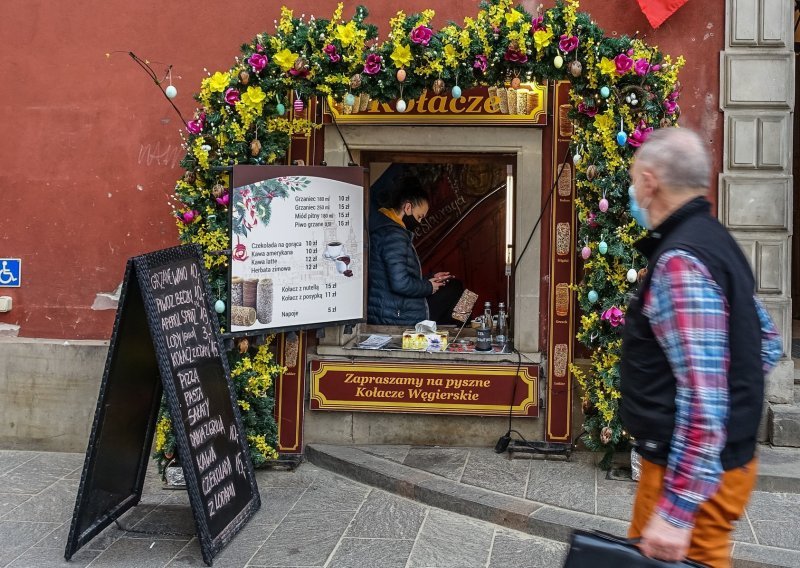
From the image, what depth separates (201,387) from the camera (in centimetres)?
523

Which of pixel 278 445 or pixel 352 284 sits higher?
pixel 352 284

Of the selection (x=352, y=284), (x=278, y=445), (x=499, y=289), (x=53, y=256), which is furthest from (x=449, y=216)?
(x=53, y=256)

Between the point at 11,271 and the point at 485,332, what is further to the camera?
the point at 11,271

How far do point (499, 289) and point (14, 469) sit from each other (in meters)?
3.86

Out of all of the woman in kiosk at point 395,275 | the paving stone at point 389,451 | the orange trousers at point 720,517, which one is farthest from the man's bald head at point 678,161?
the woman in kiosk at point 395,275

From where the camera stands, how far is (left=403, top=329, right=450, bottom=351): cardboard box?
6840mm

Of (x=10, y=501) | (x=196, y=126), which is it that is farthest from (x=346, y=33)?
(x=10, y=501)

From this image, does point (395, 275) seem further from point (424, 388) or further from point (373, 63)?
point (373, 63)

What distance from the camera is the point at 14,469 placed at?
6672mm

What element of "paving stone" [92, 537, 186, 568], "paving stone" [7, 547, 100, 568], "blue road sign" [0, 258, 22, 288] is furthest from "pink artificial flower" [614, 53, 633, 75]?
"blue road sign" [0, 258, 22, 288]

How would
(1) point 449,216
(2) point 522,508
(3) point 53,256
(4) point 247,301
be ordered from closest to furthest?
1. (2) point 522,508
2. (4) point 247,301
3. (3) point 53,256
4. (1) point 449,216

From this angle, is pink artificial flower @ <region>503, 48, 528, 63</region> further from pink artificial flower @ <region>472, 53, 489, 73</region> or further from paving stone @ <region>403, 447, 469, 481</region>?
paving stone @ <region>403, 447, 469, 481</region>

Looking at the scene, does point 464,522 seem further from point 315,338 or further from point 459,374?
point 315,338

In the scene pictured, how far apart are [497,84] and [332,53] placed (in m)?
1.03
